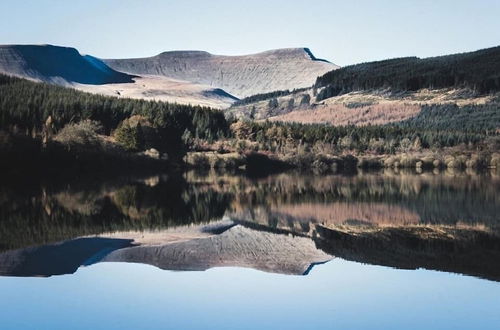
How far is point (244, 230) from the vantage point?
92.9 ft

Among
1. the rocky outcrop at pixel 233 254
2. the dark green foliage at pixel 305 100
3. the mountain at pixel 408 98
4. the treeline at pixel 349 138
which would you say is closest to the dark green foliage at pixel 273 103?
the mountain at pixel 408 98

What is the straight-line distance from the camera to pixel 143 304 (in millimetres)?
14680

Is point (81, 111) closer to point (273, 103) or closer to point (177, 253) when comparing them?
point (177, 253)

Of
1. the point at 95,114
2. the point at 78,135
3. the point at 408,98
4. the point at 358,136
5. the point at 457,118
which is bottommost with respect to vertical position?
the point at 457,118

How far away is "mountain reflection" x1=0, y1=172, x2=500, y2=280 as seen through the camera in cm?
1997

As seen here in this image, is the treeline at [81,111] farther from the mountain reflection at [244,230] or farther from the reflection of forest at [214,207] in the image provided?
the mountain reflection at [244,230]

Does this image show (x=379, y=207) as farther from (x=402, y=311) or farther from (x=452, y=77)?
(x=452, y=77)

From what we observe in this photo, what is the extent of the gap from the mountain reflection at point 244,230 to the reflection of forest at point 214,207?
0.05 metres

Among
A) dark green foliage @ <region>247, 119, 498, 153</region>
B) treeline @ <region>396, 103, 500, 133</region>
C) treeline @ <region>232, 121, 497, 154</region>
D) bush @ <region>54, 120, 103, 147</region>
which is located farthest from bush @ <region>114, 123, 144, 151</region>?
treeline @ <region>396, 103, 500, 133</region>

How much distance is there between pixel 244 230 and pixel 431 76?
151603mm

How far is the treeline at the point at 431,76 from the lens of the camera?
534 ft

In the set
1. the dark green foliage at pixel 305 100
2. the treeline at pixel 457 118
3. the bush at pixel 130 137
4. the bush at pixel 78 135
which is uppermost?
the bush at pixel 78 135

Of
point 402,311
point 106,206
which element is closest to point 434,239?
point 402,311

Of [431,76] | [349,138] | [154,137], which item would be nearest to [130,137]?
[154,137]
